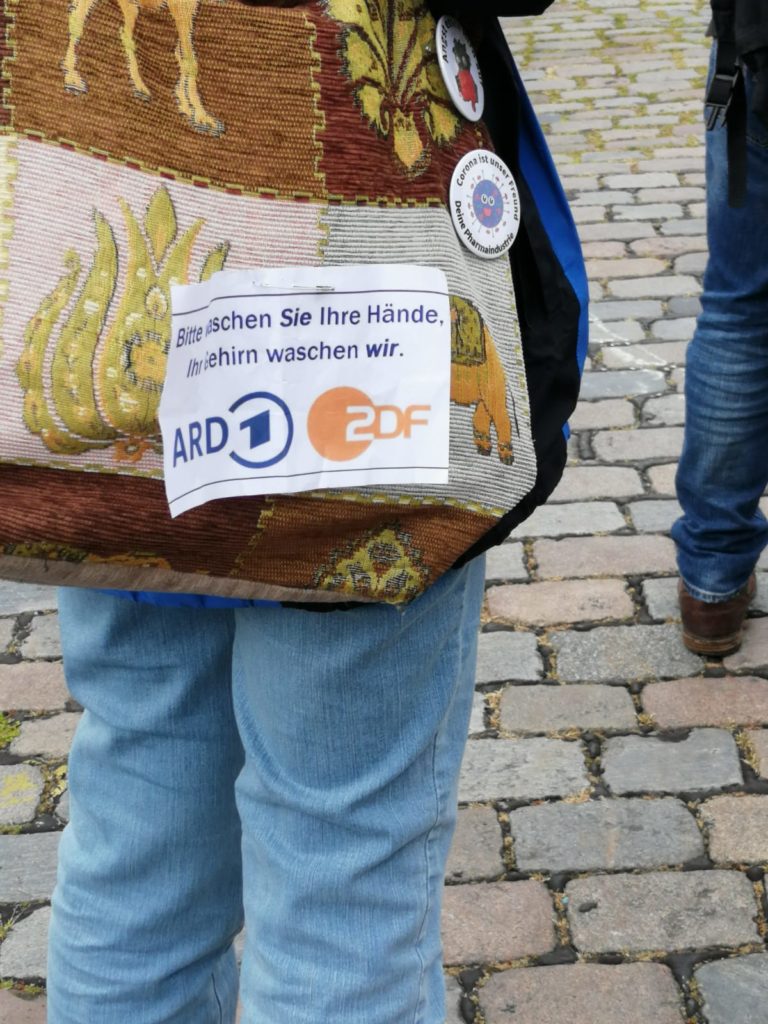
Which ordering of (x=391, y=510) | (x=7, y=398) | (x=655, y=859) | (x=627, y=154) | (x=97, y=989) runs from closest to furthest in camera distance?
(x=7, y=398)
(x=391, y=510)
(x=97, y=989)
(x=655, y=859)
(x=627, y=154)

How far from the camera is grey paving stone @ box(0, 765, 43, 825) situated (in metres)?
2.56

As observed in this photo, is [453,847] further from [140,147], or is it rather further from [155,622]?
[140,147]

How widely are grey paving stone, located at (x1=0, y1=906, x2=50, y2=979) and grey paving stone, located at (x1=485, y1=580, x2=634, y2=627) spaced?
1.25 m

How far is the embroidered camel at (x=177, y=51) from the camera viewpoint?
0.99 meters

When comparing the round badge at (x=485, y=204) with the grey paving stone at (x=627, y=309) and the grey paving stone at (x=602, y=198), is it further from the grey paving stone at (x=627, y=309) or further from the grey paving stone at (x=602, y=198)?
the grey paving stone at (x=602, y=198)

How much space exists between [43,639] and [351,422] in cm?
223

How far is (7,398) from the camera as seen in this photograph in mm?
994

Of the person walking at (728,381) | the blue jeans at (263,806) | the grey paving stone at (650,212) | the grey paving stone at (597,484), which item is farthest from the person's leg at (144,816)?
the grey paving stone at (650,212)

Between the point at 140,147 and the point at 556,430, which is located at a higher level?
the point at 140,147

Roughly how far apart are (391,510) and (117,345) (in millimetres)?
258

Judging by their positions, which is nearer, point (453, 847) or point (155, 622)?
point (155, 622)

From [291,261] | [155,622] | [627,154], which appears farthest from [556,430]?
[627,154]

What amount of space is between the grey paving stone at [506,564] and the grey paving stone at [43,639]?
40.6 inches

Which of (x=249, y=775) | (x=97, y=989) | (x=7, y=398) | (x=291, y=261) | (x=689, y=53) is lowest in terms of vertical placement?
(x=97, y=989)
